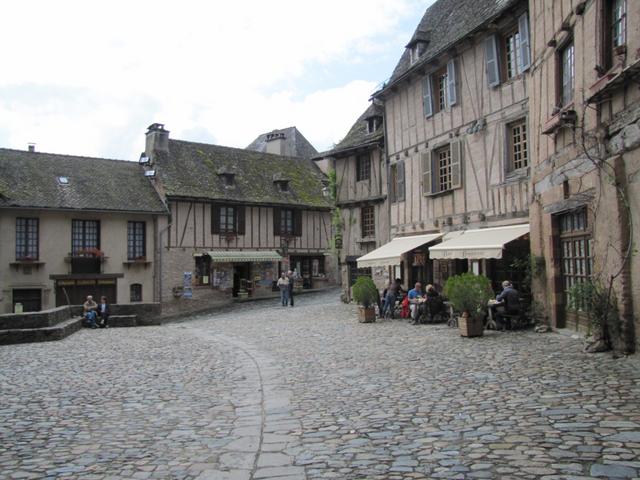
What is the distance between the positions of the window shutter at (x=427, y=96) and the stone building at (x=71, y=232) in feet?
43.8

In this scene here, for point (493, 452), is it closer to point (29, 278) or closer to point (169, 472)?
point (169, 472)

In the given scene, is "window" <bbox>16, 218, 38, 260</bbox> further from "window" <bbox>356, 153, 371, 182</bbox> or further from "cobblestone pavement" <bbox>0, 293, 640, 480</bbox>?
"cobblestone pavement" <bbox>0, 293, 640, 480</bbox>

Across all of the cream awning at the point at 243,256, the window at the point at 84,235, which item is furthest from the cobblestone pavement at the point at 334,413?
the cream awning at the point at 243,256

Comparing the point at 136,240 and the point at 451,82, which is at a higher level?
the point at 451,82

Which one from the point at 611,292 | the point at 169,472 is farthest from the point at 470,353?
the point at 169,472

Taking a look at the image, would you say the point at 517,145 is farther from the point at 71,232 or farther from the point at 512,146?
the point at 71,232

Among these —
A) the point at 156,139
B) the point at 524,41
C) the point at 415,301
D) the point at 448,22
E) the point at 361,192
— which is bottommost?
the point at 415,301

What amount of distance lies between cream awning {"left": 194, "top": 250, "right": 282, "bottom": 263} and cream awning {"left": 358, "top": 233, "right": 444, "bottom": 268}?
1013 cm

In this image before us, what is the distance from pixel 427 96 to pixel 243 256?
13.2 meters

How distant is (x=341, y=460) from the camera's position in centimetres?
412

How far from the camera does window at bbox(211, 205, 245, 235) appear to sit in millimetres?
26312

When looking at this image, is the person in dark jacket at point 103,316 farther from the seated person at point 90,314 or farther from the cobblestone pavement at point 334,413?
the cobblestone pavement at point 334,413

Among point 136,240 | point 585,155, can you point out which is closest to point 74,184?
point 136,240

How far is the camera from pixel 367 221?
21.5 meters
